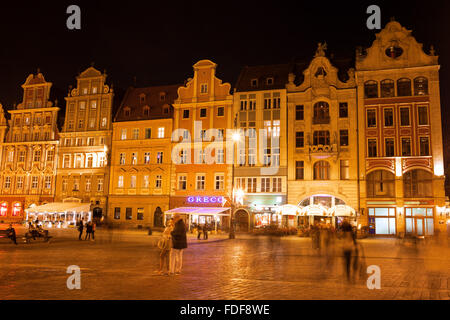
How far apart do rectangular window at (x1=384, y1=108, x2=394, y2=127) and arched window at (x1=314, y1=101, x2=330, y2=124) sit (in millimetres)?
5526

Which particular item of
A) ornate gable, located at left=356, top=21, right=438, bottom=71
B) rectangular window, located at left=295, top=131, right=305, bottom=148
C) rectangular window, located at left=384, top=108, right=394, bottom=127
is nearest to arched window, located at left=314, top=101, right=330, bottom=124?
rectangular window, located at left=295, top=131, right=305, bottom=148

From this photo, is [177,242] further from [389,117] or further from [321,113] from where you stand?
[389,117]

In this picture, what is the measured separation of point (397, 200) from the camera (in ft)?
135

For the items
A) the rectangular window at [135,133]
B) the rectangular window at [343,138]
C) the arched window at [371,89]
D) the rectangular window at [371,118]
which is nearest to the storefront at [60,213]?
the rectangular window at [135,133]

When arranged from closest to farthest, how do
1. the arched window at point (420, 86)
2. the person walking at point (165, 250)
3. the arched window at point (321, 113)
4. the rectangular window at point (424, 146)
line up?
the person walking at point (165, 250)
the rectangular window at point (424, 146)
the arched window at point (420, 86)
the arched window at point (321, 113)

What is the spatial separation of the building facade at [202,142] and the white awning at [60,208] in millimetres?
10430

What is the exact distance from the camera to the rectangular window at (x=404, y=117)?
→ 42.2 meters

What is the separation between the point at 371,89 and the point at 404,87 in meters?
3.09

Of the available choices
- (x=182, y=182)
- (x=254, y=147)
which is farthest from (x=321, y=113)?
(x=182, y=182)

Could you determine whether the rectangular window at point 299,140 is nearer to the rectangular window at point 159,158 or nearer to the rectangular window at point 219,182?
the rectangular window at point 219,182

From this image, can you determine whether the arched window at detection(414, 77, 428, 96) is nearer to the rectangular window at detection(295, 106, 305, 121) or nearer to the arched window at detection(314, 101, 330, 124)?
the arched window at detection(314, 101, 330, 124)

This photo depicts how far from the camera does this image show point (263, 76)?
49.1 m

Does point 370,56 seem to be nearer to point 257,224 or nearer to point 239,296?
point 257,224

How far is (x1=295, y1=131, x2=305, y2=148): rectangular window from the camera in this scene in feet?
148
